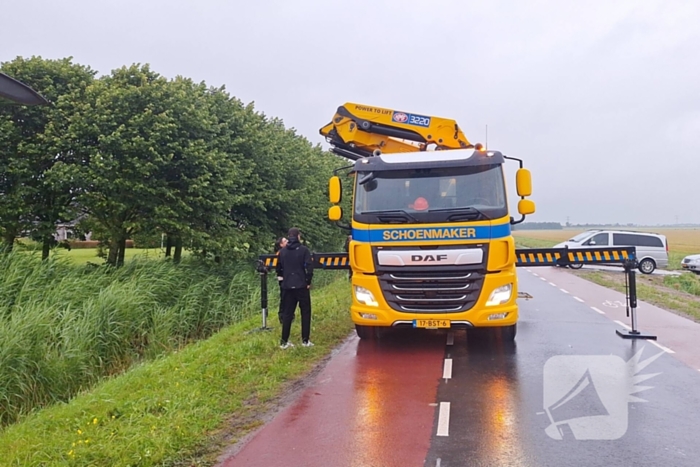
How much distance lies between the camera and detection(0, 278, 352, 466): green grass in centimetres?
476

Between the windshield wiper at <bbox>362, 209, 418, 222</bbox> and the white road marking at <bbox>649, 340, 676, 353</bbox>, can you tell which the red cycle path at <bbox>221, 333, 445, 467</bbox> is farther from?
the white road marking at <bbox>649, 340, 676, 353</bbox>

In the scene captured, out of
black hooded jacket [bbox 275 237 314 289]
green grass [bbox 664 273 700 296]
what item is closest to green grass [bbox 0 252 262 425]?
black hooded jacket [bbox 275 237 314 289]

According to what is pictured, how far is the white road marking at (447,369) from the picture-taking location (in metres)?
7.30

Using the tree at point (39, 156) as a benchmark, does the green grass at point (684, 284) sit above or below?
below

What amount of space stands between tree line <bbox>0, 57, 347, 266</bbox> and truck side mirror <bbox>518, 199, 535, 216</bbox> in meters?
9.94

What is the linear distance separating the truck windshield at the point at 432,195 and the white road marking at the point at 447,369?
207 centimetres

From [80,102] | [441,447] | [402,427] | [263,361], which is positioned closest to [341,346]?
[263,361]

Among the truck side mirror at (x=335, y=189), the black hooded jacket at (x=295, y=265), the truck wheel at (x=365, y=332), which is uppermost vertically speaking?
the truck side mirror at (x=335, y=189)

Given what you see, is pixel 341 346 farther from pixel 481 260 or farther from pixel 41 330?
pixel 41 330

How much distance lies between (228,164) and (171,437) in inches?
520

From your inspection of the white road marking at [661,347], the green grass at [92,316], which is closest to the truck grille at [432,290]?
the white road marking at [661,347]

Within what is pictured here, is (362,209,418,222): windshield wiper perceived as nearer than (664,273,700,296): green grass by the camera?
Yes

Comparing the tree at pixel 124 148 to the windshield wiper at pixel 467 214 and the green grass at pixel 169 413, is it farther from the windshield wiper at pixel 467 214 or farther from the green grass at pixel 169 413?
the windshield wiper at pixel 467 214

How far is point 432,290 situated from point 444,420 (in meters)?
2.81
